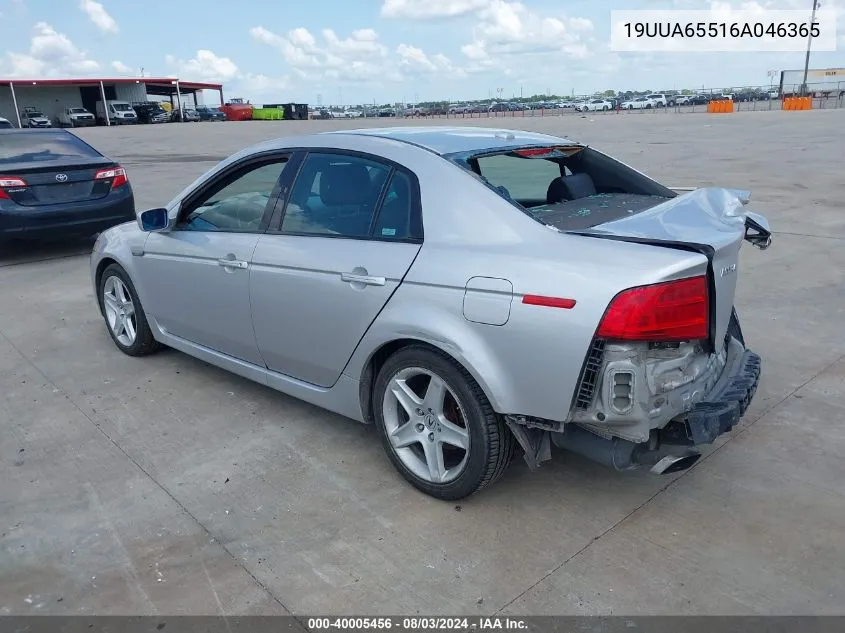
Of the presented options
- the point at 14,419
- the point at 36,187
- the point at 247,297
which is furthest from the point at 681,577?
the point at 36,187

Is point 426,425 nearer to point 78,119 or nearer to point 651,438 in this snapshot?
point 651,438

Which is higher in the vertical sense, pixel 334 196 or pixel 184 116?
pixel 184 116

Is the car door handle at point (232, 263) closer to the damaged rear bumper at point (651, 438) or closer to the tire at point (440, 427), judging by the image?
the tire at point (440, 427)

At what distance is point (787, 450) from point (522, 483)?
1.39m

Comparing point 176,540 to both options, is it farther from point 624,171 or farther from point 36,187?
point 36,187

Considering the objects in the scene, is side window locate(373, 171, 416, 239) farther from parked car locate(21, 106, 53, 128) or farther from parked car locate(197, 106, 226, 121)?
parked car locate(197, 106, 226, 121)

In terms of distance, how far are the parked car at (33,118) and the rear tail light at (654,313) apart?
2300 inches

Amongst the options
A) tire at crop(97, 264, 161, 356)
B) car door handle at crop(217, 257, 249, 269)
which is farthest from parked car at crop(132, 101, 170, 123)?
car door handle at crop(217, 257, 249, 269)

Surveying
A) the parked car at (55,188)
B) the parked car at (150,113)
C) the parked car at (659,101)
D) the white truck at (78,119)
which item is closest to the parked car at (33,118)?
the white truck at (78,119)

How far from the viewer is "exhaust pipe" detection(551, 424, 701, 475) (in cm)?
276

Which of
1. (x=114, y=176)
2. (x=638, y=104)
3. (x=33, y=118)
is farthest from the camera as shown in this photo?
(x=638, y=104)

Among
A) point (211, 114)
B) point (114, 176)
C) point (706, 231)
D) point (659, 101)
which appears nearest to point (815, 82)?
point (659, 101)

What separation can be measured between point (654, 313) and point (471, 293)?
708 millimetres

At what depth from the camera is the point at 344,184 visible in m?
3.50
